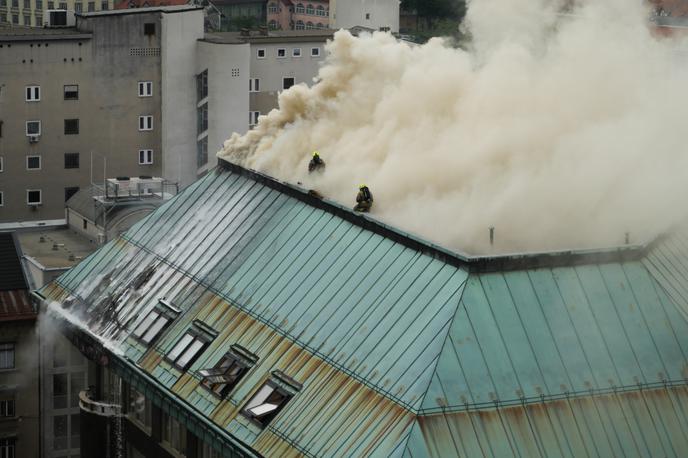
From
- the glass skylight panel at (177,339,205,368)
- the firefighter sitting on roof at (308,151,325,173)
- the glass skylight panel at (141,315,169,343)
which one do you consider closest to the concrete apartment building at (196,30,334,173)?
the firefighter sitting on roof at (308,151,325,173)

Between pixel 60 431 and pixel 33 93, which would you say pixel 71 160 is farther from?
pixel 60 431

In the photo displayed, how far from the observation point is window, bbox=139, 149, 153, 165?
10675cm

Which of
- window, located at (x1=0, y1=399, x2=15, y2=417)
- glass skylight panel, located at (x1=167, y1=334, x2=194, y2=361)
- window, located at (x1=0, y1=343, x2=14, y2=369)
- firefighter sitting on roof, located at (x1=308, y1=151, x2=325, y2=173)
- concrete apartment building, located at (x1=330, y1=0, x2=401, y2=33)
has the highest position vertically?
concrete apartment building, located at (x1=330, y1=0, x2=401, y2=33)

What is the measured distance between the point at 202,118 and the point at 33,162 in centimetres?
1168

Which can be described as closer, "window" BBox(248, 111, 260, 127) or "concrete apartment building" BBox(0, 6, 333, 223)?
"concrete apartment building" BBox(0, 6, 333, 223)

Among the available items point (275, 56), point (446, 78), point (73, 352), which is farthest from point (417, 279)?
point (275, 56)

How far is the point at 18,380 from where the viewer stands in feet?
227

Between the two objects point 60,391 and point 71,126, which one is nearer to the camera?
point 60,391

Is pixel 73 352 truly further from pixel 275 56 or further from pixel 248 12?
pixel 248 12

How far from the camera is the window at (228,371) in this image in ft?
149

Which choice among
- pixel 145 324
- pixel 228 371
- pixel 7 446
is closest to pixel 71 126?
pixel 7 446

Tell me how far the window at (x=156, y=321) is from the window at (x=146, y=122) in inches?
2204

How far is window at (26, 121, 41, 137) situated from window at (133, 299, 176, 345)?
5348 centimetres

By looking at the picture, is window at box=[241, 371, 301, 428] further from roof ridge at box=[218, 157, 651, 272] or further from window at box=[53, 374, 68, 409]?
window at box=[53, 374, 68, 409]
